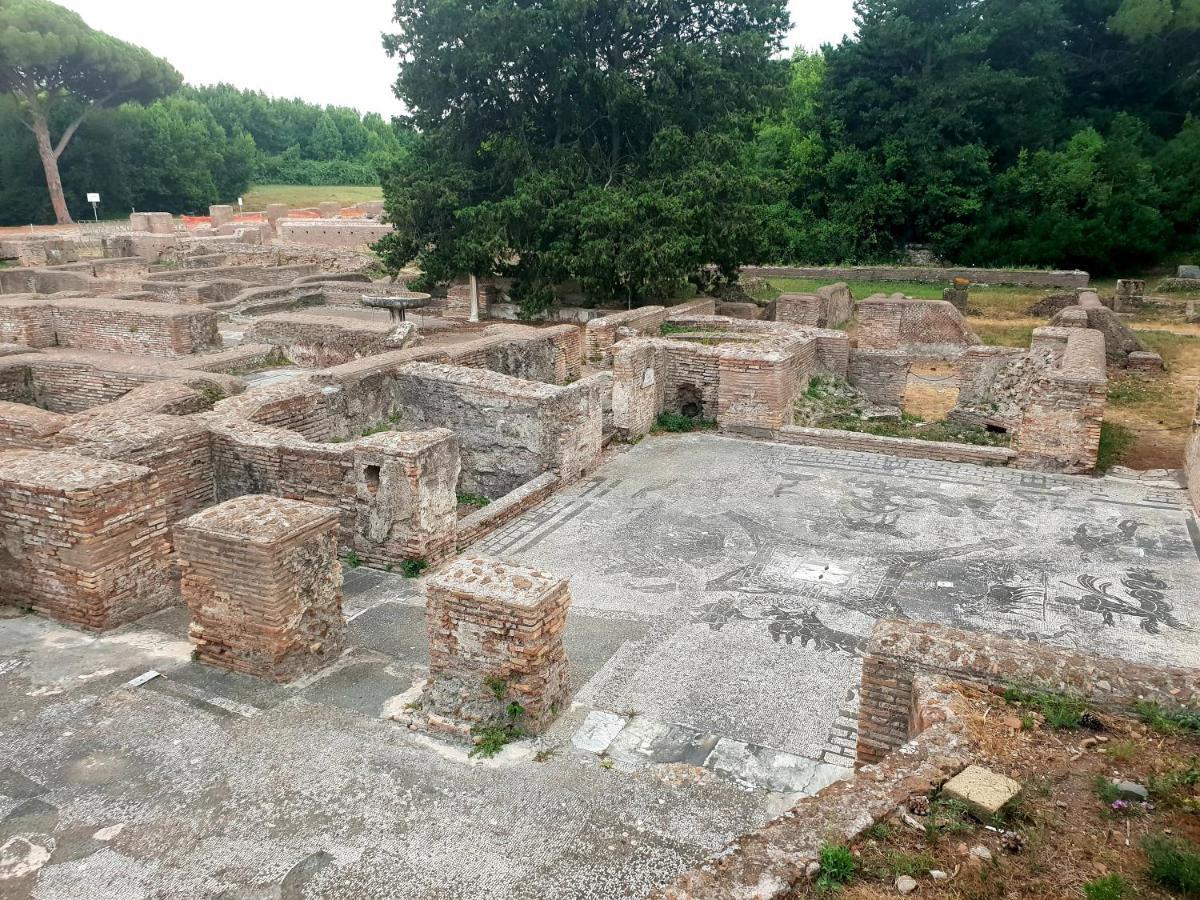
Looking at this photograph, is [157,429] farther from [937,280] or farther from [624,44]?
[937,280]

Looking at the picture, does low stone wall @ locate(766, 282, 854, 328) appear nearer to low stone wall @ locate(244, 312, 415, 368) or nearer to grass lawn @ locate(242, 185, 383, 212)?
low stone wall @ locate(244, 312, 415, 368)

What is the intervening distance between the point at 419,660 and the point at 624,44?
17.3 meters

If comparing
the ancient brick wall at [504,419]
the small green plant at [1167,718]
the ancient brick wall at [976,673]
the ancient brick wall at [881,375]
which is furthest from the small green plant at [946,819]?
the ancient brick wall at [881,375]

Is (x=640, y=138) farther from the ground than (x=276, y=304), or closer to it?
farther from the ground

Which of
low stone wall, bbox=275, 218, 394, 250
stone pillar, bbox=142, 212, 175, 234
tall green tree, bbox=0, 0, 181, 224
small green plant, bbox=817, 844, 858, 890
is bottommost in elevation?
small green plant, bbox=817, 844, 858, 890

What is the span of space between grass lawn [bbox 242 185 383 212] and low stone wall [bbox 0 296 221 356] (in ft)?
123

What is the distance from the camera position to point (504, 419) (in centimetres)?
935

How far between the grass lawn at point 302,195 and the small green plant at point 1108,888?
51.5m

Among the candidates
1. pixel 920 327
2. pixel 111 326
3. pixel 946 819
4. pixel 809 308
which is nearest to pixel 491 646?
pixel 946 819

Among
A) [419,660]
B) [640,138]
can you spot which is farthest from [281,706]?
[640,138]

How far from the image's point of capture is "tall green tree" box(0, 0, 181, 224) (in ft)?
125

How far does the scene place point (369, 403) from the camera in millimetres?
9758

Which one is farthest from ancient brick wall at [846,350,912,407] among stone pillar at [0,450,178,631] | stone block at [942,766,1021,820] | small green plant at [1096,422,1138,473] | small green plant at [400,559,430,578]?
stone block at [942,766,1021,820]

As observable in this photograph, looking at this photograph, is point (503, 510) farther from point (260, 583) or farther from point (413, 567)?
point (260, 583)
